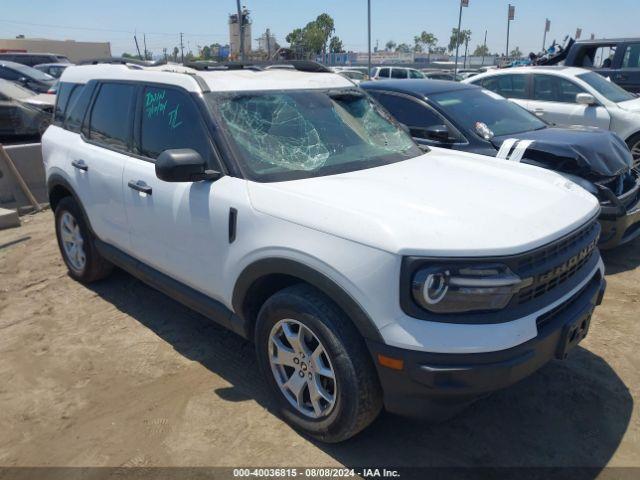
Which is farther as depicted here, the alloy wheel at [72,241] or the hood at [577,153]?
the hood at [577,153]

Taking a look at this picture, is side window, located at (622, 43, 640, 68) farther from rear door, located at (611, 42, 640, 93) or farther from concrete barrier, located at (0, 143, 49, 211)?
concrete barrier, located at (0, 143, 49, 211)

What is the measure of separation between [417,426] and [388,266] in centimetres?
116

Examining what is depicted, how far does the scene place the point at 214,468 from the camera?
2.66 metres

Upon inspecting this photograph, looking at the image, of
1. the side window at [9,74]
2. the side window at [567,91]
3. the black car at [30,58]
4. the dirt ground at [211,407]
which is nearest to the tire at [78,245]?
the dirt ground at [211,407]

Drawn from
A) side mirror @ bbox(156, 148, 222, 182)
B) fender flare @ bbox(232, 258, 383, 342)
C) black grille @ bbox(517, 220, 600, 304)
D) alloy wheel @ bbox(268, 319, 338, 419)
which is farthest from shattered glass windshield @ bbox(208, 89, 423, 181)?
black grille @ bbox(517, 220, 600, 304)

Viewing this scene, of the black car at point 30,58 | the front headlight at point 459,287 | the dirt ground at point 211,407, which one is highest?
the black car at point 30,58

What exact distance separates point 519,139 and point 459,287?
369 centimetres

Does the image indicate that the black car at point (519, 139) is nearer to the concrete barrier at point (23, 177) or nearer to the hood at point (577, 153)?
the hood at point (577, 153)

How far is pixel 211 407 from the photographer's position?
3.13m

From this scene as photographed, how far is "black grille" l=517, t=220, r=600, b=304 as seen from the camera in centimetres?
236

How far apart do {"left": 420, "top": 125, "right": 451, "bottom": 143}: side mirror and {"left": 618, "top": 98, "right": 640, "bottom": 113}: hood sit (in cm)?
355

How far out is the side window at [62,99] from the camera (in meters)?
4.72

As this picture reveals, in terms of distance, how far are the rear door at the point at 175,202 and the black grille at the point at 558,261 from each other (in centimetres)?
154

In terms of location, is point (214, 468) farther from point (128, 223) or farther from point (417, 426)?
point (128, 223)
